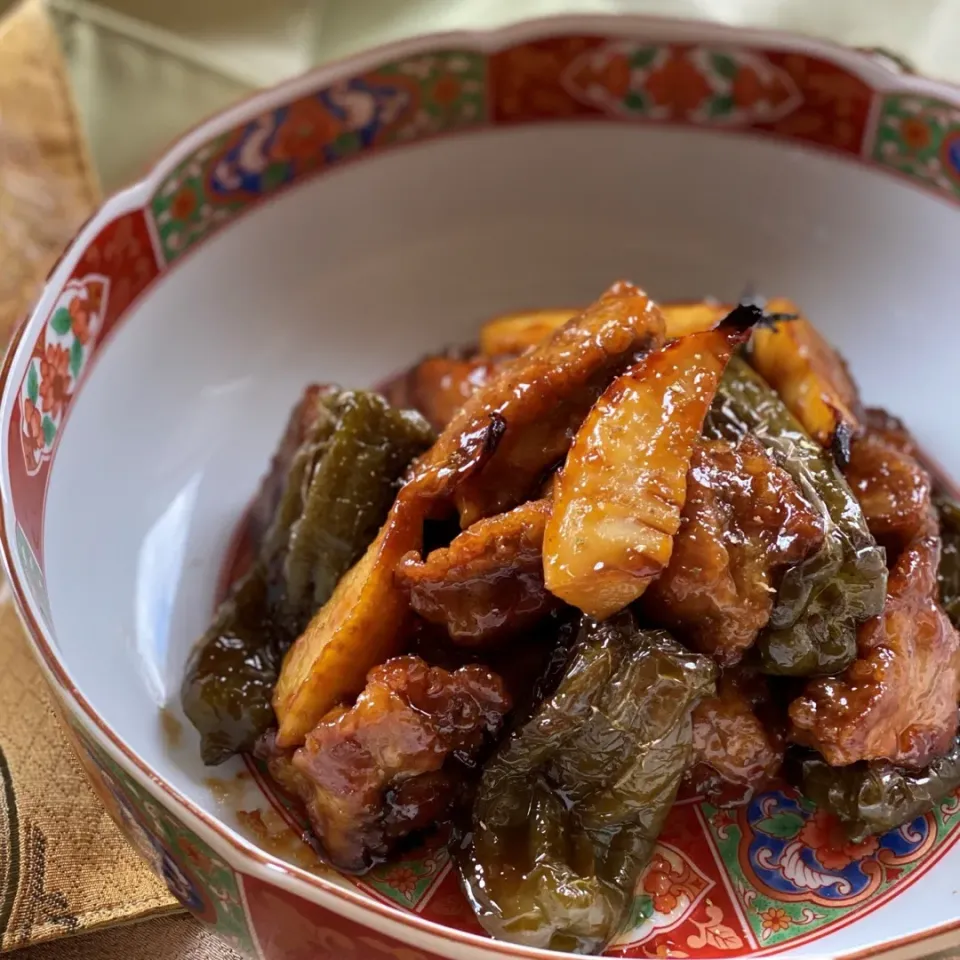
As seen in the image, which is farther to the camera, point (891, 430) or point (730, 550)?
point (891, 430)

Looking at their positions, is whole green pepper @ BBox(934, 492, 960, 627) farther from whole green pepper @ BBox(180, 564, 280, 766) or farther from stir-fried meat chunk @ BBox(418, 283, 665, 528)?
whole green pepper @ BBox(180, 564, 280, 766)

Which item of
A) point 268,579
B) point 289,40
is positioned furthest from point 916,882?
point 289,40

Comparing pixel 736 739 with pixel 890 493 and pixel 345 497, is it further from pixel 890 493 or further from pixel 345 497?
pixel 345 497

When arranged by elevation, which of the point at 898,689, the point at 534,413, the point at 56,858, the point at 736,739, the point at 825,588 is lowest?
the point at 56,858

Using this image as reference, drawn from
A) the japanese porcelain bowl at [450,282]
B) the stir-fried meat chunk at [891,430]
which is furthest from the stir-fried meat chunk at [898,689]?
the stir-fried meat chunk at [891,430]

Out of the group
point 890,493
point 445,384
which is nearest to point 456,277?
point 445,384
